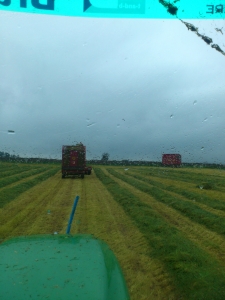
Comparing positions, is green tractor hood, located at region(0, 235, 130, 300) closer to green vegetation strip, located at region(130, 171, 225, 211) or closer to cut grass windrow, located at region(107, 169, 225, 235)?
cut grass windrow, located at region(107, 169, 225, 235)

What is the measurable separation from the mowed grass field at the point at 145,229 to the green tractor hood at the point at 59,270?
6.14 feet

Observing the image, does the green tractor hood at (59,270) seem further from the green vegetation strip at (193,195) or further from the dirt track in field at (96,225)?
the green vegetation strip at (193,195)

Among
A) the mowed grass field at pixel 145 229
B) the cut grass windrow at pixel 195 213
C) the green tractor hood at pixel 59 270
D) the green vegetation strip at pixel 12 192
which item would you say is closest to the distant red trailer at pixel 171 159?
the mowed grass field at pixel 145 229

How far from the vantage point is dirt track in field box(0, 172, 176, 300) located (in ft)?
19.7

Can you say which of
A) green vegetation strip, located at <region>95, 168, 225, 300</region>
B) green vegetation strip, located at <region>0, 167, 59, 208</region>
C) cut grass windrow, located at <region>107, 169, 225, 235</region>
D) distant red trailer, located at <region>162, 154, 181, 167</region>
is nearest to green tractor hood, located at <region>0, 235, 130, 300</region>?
green vegetation strip, located at <region>95, 168, 225, 300</region>

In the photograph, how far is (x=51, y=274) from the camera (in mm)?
3119

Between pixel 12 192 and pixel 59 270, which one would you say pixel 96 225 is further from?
pixel 12 192

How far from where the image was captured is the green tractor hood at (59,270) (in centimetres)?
284

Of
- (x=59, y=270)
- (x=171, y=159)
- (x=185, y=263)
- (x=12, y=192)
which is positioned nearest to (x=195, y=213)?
(x=171, y=159)

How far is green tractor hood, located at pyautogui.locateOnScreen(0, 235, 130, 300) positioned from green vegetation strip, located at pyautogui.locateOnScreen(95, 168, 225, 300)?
2.35 m

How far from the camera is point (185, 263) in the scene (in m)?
6.88

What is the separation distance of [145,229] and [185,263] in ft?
10.2

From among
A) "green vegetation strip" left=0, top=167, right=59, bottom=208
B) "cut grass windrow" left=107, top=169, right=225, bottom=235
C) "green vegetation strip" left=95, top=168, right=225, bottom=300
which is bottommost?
"green vegetation strip" left=95, top=168, right=225, bottom=300

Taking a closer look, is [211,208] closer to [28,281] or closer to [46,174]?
[46,174]
